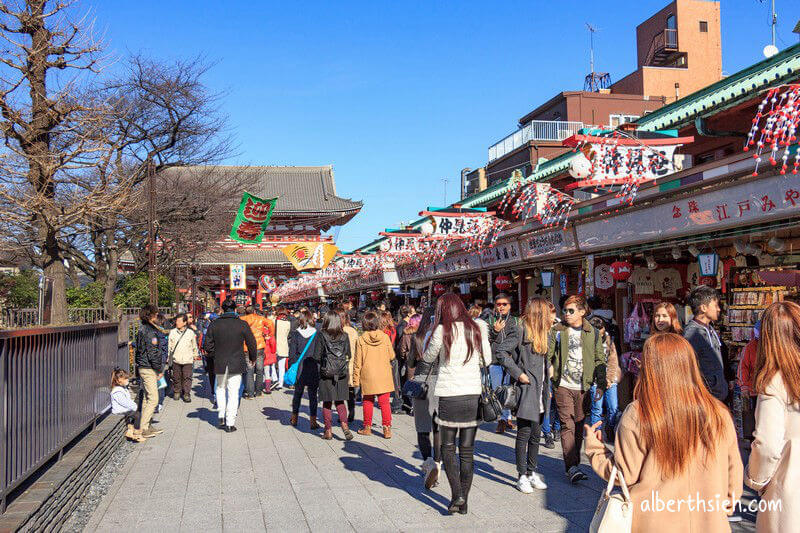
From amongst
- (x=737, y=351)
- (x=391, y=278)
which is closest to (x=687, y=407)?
(x=737, y=351)

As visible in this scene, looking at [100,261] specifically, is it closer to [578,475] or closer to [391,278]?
[391,278]

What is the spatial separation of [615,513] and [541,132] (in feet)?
89.6

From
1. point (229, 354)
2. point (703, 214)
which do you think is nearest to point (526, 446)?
point (703, 214)

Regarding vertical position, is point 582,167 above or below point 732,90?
below

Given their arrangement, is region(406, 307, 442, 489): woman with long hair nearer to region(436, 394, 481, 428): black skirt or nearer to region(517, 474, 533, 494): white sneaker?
region(436, 394, 481, 428): black skirt

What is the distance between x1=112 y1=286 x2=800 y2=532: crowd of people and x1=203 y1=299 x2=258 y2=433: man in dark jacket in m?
0.02

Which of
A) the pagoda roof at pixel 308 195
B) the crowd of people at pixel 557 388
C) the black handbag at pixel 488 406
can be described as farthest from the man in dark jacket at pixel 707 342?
the pagoda roof at pixel 308 195

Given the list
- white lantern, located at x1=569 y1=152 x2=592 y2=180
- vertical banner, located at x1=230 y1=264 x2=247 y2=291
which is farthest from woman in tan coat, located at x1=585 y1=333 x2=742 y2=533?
vertical banner, located at x1=230 y1=264 x2=247 y2=291

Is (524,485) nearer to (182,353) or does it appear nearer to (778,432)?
(778,432)

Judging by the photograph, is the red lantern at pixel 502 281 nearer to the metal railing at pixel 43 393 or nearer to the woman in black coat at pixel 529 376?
the woman in black coat at pixel 529 376

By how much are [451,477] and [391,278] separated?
757 inches

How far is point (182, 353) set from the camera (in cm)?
1305

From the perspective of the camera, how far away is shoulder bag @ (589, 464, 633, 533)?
2.90m

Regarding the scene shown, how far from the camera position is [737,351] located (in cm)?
934
